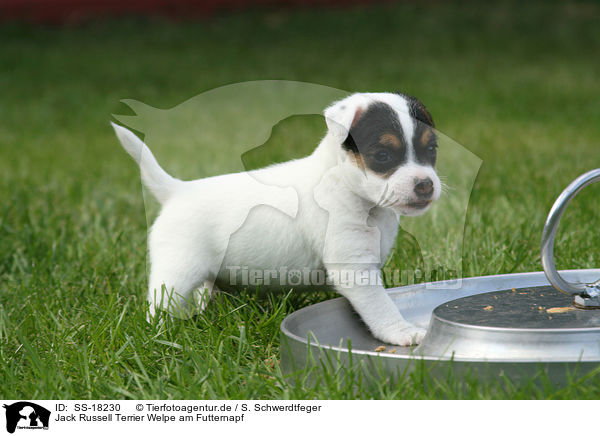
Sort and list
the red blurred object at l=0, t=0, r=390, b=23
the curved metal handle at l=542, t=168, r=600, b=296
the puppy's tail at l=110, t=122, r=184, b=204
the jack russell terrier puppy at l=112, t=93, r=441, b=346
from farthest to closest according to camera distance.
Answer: the red blurred object at l=0, t=0, r=390, b=23, the puppy's tail at l=110, t=122, r=184, b=204, the jack russell terrier puppy at l=112, t=93, r=441, b=346, the curved metal handle at l=542, t=168, r=600, b=296

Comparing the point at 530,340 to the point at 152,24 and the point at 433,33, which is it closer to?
the point at 433,33

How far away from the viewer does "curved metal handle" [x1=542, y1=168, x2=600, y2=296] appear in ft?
6.96

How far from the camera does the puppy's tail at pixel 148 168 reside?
7.85 ft

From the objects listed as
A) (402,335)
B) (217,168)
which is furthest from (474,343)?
(217,168)

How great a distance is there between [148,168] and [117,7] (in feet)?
42.9

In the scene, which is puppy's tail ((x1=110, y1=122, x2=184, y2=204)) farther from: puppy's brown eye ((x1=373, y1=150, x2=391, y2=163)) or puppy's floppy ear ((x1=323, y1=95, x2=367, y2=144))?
puppy's brown eye ((x1=373, y1=150, x2=391, y2=163))

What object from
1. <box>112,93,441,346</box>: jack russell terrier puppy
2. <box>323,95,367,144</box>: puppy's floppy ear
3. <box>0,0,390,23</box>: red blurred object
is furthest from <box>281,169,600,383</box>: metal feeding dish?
<box>0,0,390,23</box>: red blurred object

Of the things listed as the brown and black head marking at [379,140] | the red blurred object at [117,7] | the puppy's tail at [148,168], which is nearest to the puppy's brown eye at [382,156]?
the brown and black head marking at [379,140]

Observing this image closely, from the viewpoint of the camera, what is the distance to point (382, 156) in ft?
7.12

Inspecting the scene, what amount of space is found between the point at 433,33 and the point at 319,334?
34.6ft
